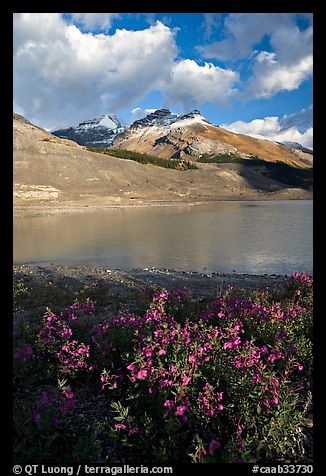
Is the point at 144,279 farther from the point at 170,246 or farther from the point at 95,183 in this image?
the point at 95,183

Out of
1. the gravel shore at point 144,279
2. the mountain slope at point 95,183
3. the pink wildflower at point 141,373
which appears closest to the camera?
the pink wildflower at point 141,373

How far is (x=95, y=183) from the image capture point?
218 feet

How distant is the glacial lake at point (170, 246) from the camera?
57.5ft

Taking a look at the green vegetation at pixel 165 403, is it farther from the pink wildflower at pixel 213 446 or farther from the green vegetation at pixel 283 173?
the green vegetation at pixel 283 173

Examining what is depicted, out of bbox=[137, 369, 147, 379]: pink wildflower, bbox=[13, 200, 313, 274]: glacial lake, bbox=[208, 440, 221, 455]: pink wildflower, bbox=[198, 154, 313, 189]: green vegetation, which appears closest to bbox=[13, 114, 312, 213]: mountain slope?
bbox=[13, 200, 313, 274]: glacial lake

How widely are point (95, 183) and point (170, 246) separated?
47.9 m

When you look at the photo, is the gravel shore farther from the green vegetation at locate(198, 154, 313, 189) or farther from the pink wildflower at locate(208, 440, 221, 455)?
the green vegetation at locate(198, 154, 313, 189)

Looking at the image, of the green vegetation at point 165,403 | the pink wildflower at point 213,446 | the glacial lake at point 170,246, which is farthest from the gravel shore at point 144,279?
the pink wildflower at point 213,446

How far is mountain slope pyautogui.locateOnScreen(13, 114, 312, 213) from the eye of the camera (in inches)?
2173

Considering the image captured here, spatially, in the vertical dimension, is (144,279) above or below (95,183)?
below

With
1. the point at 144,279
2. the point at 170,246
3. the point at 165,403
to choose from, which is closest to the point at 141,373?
the point at 165,403

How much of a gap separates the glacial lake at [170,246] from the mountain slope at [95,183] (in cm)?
1989
